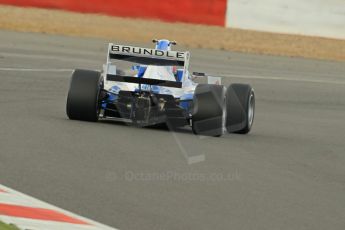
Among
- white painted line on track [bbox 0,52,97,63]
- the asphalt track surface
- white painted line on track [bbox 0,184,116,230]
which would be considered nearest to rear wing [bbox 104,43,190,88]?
the asphalt track surface

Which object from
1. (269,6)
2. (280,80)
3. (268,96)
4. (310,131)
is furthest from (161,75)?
(269,6)

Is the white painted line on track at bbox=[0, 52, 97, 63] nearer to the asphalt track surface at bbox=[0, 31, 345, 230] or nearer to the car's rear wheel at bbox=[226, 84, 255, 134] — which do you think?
the asphalt track surface at bbox=[0, 31, 345, 230]

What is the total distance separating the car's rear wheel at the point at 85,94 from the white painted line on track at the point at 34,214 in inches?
167

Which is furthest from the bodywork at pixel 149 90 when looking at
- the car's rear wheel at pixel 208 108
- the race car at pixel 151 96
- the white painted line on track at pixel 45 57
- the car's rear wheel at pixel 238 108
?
the white painted line on track at pixel 45 57

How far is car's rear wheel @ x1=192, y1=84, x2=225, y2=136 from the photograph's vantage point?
12.2 meters

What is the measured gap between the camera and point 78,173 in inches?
357

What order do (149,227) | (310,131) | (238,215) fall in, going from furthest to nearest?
(310,131) → (238,215) → (149,227)

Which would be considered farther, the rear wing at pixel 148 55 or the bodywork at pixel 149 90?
the rear wing at pixel 148 55

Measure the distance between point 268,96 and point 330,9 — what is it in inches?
523

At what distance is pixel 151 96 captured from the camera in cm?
1234

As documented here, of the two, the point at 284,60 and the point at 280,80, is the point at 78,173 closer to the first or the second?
the point at 280,80

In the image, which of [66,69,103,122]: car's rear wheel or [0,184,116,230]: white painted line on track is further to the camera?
[66,69,103,122]: car's rear wheel

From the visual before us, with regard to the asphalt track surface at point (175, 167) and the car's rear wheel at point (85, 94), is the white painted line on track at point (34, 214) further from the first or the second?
the car's rear wheel at point (85, 94)

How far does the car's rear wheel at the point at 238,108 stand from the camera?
512 inches
